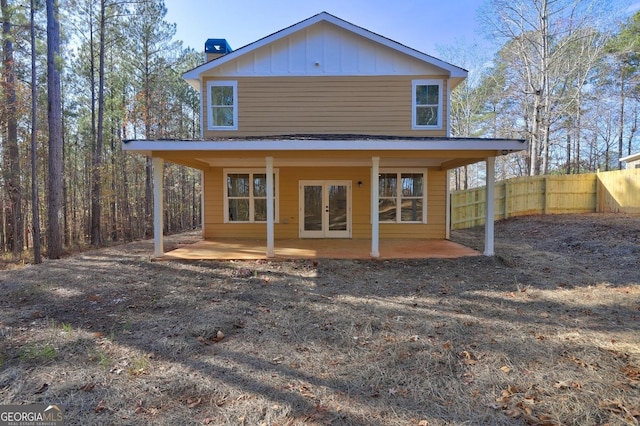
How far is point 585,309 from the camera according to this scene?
4.78 meters

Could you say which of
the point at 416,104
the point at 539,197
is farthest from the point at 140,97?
the point at 539,197

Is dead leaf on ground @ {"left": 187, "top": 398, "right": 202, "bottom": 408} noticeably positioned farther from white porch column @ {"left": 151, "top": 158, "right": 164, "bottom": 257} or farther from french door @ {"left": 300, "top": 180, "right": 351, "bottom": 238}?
french door @ {"left": 300, "top": 180, "right": 351, "bottom": 238}

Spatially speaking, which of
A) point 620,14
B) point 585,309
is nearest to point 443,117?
point 585,309

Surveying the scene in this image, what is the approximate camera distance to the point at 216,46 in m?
11.3

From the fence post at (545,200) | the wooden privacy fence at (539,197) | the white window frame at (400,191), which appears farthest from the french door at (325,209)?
the fence post at (545,200)

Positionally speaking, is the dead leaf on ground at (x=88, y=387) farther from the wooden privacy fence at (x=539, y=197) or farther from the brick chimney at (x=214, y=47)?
the wooden privacy fence at (x=539, y=197)

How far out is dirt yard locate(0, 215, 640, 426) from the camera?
2.66 m

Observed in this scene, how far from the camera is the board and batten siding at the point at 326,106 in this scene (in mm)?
10047

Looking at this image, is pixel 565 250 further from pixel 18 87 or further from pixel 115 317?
pixel 18 87

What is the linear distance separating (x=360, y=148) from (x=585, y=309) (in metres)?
A: 4.76

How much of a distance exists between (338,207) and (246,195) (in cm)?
299

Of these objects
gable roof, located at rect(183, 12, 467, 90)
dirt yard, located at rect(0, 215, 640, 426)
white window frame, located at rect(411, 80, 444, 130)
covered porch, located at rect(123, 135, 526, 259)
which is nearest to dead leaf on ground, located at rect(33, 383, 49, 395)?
dirt yard, located at rect(0, 215, 640, 426)

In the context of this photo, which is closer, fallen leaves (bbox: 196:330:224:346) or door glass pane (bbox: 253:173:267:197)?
fallen leaves (bbox: 196:330:224:346)

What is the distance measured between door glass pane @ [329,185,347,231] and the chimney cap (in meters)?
6.22
